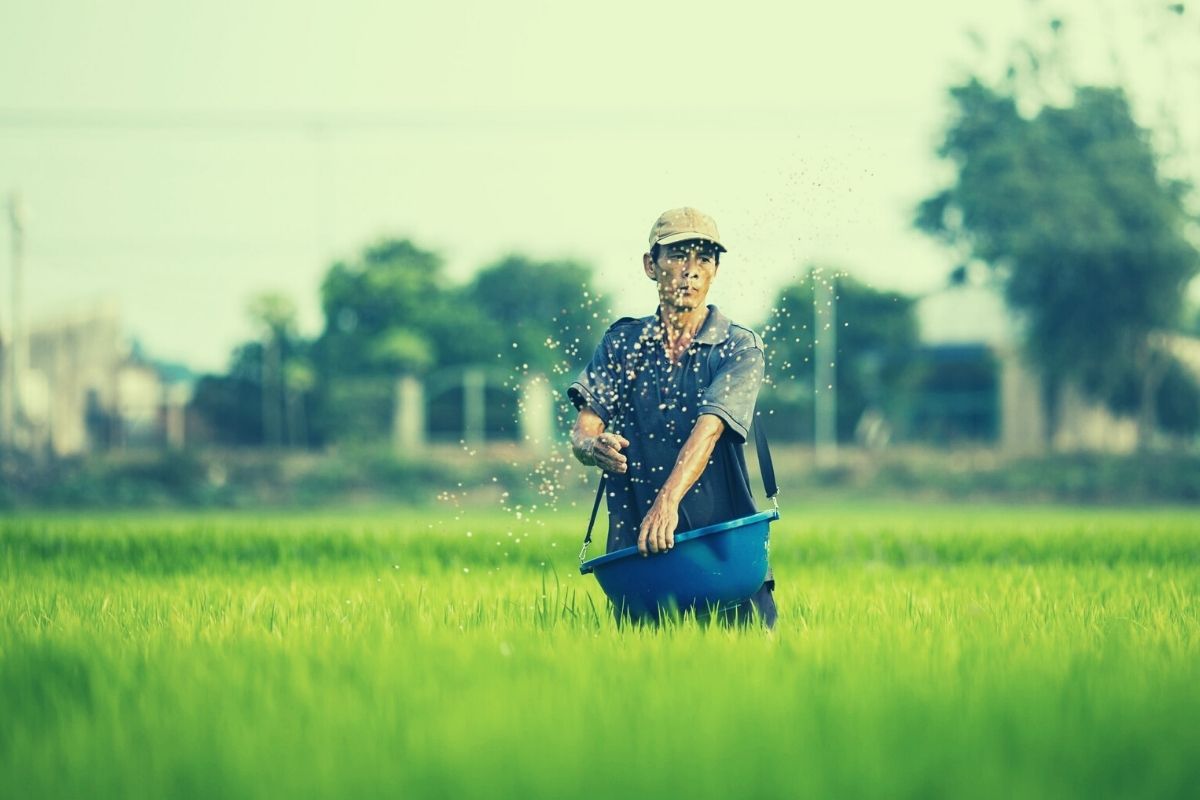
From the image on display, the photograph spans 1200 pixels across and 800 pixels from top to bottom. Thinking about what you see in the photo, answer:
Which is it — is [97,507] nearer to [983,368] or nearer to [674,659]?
[674,659]

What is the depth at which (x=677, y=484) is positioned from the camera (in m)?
3.95

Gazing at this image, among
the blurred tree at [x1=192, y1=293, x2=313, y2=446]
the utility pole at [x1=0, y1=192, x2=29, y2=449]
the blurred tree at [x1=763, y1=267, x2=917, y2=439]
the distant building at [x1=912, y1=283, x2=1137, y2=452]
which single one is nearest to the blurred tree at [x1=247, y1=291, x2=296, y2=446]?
the blurred tree at [x1=192, y1=293, x2=313, y2=446]

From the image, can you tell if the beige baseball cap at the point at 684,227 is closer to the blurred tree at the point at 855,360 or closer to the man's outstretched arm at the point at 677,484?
the man's outstretched arm at the point at 677,484

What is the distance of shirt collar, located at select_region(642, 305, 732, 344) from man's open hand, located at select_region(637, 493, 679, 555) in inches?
29.0

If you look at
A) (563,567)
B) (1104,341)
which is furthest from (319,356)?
(563,567)

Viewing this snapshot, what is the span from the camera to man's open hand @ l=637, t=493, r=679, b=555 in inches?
150

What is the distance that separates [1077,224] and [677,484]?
2473 cm

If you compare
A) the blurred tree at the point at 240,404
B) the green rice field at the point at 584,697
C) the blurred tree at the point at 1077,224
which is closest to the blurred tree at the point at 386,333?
the blurred tree at the point at 240,404

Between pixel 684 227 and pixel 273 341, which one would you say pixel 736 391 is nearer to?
pixel 684 227

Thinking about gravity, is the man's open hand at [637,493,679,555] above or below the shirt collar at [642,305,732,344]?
below

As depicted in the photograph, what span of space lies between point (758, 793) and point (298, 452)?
21664 mm

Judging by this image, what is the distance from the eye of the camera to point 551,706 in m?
2.94

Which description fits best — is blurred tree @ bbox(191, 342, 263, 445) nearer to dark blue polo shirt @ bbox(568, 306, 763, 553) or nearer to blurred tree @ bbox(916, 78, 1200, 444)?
blurred tree @ bbox(916, 78, 1200, 444)

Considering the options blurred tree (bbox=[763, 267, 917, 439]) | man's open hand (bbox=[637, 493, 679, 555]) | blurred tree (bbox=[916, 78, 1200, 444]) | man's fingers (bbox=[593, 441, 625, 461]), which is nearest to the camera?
man's open hand (bbox=[637, 493, 679, 555])
